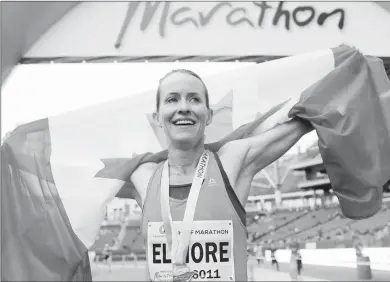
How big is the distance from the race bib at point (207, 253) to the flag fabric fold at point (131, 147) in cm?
38

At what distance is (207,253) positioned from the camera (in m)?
2.23

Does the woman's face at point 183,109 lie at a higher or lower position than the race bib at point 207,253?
higher

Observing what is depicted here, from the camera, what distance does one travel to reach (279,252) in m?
13.6

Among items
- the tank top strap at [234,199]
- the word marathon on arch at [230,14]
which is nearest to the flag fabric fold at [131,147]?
the tank top strap at [234,199]

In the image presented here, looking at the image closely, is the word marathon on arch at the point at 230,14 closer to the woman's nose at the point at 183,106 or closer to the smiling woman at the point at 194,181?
the smiling woman at the point at 194,181

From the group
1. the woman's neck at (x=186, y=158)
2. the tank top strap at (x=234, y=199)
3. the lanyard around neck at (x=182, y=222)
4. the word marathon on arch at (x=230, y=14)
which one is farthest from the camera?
the word marathon on arch at (x=230, y=14)

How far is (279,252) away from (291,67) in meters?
11.2

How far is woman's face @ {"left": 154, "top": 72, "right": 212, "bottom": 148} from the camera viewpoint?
7.61 ft

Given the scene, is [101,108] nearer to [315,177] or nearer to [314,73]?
[314,73]

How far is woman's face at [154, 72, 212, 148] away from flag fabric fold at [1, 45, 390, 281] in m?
0.24

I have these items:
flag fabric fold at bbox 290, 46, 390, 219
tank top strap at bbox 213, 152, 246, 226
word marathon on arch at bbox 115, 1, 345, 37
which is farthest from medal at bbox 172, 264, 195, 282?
word marathon on arch at bbox 115, 1, 345, 37

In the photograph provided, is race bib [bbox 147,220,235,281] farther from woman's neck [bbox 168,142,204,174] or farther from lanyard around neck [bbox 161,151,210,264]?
woman's neck [bbox 168,142,204,174]

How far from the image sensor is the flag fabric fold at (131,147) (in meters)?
2.43

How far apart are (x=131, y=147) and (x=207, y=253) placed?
82cm
